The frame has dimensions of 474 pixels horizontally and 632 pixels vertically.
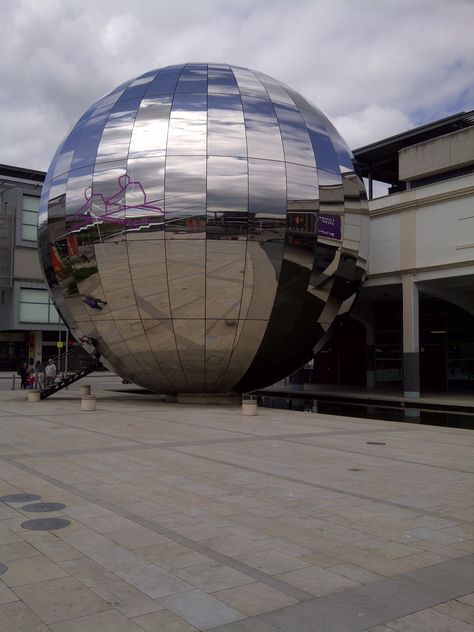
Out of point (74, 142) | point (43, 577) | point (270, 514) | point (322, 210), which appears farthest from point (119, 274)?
point (43, 577)

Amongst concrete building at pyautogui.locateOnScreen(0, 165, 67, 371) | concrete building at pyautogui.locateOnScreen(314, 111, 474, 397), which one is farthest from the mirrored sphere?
concrete building at pyautogui.locateOnScreen(0, 165, 67, 371)

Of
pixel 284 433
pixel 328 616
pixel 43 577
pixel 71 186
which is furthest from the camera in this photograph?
pixel 71 186

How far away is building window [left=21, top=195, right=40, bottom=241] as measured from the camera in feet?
217

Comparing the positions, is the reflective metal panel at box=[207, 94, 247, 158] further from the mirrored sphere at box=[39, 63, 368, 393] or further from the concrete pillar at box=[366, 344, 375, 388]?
the concrete pillar at box=[366, 344, 375, 388]

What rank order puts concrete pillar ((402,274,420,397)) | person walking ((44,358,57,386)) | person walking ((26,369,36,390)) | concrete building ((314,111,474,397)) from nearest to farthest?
concrete building ((314,111,474,397)) → concrete pillar ((402,274,420,397)) → person walking ((44,358,57,386)) → person walking ((26,369,36,390))

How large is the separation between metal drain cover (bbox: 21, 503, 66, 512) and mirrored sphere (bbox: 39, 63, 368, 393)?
37.3 ft

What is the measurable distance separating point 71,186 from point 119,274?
3.35 metres

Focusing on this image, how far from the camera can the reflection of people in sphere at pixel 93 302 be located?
2012 cm

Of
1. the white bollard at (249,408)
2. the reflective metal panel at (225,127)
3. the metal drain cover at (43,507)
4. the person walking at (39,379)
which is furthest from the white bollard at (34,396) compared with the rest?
the metal drain cover at (43,507)

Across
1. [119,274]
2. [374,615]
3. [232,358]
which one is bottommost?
[374,615]

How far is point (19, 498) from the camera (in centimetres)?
826

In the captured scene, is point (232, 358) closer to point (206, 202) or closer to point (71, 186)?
point (206, 202)

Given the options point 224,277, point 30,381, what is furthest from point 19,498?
point 30,381

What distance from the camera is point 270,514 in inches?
302
